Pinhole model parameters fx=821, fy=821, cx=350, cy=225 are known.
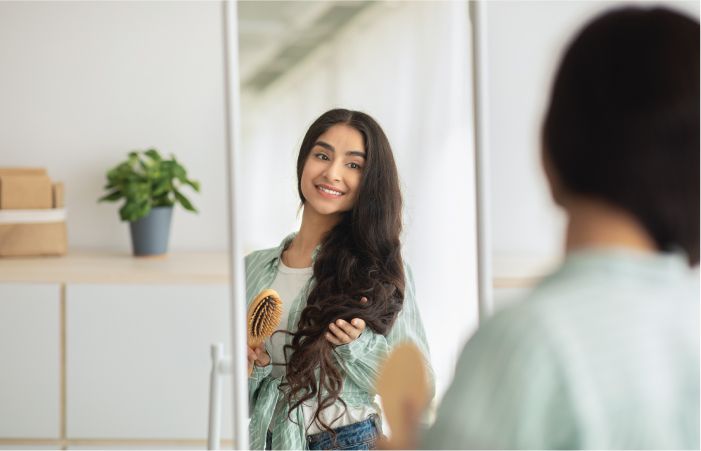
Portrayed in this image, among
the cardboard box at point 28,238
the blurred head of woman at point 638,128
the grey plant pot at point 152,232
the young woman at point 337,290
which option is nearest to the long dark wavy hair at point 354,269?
the young woman at point 337,290

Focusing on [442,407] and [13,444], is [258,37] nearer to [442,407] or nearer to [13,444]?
[442,407]

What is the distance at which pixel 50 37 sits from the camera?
2080mm

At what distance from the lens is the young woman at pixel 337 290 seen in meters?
1.11

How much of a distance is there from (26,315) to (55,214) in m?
0.26

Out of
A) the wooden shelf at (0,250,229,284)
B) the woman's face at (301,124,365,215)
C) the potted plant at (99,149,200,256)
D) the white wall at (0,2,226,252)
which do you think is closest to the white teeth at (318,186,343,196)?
the woman's face at (301,124,365,215)

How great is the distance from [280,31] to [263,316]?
1.29 ft

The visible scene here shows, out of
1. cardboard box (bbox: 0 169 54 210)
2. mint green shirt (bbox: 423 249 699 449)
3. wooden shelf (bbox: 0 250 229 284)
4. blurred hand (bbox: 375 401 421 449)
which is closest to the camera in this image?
mint green shirt (bbox: 423 249 699 449)

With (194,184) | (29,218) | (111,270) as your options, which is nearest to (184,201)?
(194,184)

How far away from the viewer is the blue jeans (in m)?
1.10

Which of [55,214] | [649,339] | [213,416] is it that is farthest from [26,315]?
[649,339]

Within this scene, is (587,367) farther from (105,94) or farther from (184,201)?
(105,94)

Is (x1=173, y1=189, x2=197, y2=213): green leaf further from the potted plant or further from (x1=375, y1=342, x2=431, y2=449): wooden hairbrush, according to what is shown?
(x1=375, y1=342, x2=431, y2=449): wooden hairbrush

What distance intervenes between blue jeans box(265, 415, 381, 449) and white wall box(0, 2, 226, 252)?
1.06m

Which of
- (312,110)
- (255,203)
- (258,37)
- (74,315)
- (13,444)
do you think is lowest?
(13,444)
